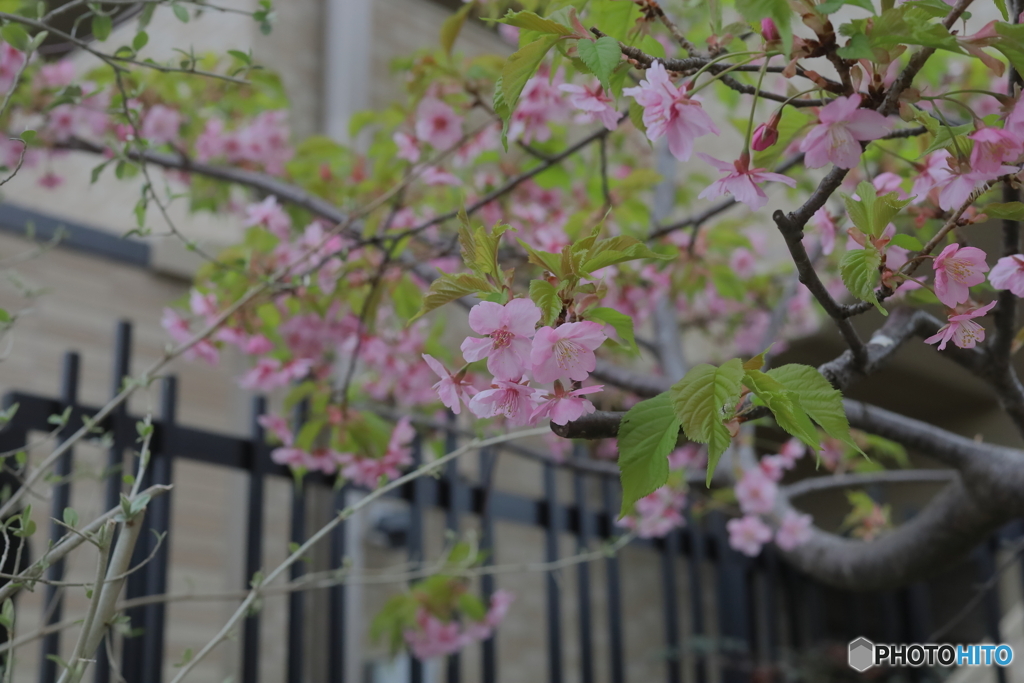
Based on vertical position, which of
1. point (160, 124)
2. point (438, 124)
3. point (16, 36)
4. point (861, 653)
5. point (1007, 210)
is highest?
point (160, 124)

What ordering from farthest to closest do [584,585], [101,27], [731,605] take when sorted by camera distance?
[731,605] → [584,585] → [101,27]

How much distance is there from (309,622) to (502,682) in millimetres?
834

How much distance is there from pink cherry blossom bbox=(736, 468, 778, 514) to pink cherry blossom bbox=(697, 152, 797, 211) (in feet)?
4.46

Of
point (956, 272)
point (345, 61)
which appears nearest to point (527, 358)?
point (956, 272)

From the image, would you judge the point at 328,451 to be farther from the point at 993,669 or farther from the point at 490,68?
the point at 993,669

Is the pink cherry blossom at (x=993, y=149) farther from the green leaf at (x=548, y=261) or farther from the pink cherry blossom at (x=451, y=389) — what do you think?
the pink cherry blossom at (x=451, y=389)

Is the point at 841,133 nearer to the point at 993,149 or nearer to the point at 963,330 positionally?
the point at 993,149

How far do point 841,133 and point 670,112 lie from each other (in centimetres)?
13

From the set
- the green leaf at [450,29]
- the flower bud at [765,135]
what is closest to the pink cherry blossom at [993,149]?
the flower bud at [765,135]

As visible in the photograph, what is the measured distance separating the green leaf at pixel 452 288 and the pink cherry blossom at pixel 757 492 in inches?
54.9

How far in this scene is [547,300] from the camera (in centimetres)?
61

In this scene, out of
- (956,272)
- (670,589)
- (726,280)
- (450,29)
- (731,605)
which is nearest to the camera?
(956,272)

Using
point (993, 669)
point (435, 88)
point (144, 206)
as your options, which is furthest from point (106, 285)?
point (993, 669)

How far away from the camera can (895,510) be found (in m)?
3.81
